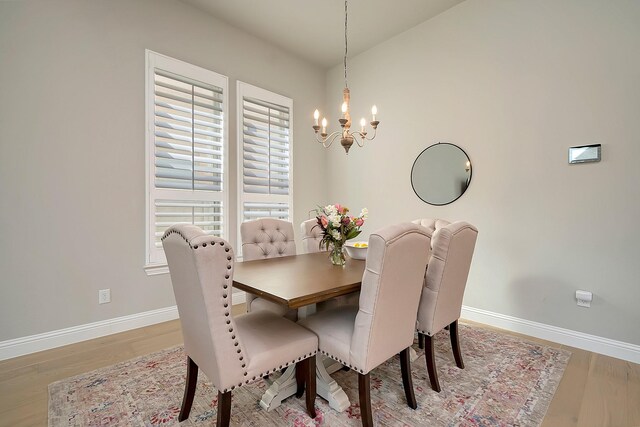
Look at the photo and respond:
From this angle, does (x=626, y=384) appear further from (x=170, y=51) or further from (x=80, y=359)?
(x=170, y=51)

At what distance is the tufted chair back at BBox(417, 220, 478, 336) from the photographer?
6.04 feet

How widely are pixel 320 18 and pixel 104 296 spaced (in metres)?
3.57

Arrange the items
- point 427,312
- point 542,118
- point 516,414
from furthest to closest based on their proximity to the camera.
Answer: point 542,118
point 427,312
point 516,414

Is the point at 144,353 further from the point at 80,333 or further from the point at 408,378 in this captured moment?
the point at 408,378

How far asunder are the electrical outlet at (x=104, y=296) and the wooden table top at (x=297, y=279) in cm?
147

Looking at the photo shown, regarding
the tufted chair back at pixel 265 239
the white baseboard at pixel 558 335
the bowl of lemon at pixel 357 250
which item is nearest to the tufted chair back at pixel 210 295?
the tufted chair back at pixel 265 239

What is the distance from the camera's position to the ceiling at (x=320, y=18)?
3.15m

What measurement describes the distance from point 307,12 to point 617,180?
325cm

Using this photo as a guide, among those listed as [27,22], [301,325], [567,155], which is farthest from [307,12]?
[301,325]

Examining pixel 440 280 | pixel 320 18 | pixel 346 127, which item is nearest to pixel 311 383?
pixel 440 280

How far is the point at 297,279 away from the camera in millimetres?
1724

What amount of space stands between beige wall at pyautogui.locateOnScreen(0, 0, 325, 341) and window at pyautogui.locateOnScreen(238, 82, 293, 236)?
0.87 meters

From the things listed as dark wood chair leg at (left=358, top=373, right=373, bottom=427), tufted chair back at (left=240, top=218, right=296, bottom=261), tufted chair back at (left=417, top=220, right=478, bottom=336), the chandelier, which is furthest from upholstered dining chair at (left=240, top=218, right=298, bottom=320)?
tufted chair back at (left=417, top=220, right=478, bottom=336)

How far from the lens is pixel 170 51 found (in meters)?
3.06
